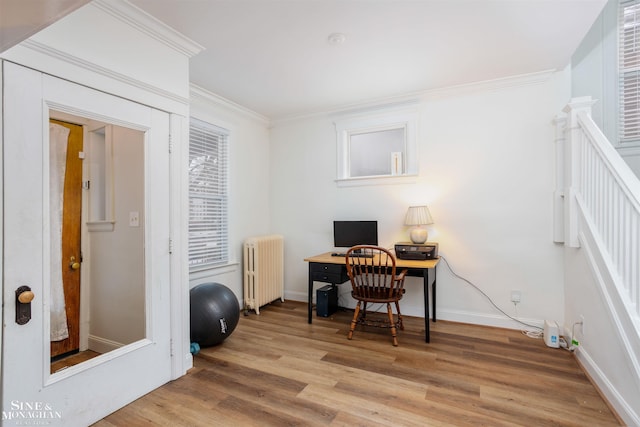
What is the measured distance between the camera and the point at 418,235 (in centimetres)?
333

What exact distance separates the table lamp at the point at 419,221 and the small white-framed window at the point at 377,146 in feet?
1.56

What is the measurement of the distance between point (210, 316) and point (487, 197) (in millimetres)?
3051

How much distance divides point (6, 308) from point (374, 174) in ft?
11.3

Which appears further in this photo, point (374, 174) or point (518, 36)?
point (374, 174)

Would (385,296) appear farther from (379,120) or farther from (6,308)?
(6,308)

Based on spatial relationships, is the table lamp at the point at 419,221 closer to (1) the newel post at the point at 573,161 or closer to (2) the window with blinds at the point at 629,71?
(1) the newel post at the point at 573,161

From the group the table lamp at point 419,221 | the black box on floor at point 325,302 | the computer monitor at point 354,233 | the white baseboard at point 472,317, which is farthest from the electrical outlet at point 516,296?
the black box on floor at point 325,302

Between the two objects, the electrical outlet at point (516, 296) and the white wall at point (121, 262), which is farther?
the electrical outlet at point (516, 296)

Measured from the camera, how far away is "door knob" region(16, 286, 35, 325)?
1.50m

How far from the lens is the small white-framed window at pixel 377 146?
362 cm

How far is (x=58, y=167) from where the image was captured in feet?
5.61

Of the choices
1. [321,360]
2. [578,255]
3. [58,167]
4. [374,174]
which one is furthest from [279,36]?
[578,255]

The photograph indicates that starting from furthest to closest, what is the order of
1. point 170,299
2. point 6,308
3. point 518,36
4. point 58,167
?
1. point 518,36
2. point 170,299
3. point 58,167
4. point 6,308

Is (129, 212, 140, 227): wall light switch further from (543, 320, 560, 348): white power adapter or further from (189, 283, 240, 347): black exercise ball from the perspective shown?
(543, 320, 560, 348): white power adapter
